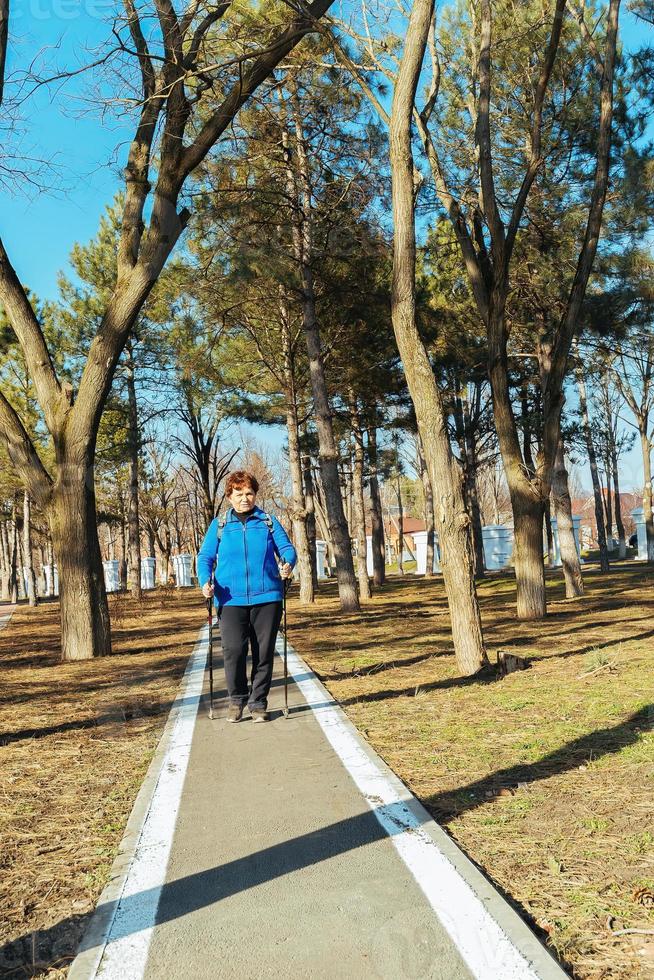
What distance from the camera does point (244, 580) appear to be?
263 inches

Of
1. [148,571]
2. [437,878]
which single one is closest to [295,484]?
[437,878]

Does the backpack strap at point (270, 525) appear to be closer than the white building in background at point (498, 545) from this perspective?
Yes

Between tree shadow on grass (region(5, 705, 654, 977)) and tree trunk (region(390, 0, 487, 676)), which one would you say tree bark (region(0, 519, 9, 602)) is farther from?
tree shadow on grass (region(5, 705, 654, 977))

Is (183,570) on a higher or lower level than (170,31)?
lower

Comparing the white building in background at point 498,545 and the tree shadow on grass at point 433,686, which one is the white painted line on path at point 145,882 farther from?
the white building in background at point 498,545

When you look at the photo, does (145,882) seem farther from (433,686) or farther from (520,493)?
(520,493)

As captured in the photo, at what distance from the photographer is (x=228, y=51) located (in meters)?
11.3

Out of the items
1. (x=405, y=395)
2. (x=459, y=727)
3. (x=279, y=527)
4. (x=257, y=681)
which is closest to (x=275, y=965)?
(x=459, y=727)

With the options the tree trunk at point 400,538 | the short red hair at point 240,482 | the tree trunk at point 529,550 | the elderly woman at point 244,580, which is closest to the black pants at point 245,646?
the elderly woman at point 244,580

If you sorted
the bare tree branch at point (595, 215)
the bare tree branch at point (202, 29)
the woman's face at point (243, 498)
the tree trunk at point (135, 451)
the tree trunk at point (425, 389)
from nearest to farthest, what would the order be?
the woman's face at point (243, 498), the tree trunk at point (425, 389), the bare tree branch at point (202, 29), the bare tree branch at point (595, 215), the tree trunk at point (135, 451)

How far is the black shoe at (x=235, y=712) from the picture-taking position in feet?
21.6

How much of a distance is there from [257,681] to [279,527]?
Result: 120cm

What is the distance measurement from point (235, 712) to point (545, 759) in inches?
100.0

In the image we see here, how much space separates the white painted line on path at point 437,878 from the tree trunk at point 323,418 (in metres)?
11.3
